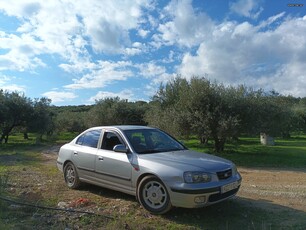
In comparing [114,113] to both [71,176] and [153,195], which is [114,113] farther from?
[153,195]

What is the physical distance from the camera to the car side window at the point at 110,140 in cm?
729

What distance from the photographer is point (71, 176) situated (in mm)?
8359

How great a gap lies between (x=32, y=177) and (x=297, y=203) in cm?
776

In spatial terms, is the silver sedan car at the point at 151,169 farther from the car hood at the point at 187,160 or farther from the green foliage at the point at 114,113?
the green foliage at the point at 114,113

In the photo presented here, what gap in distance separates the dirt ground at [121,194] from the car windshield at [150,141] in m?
1.17

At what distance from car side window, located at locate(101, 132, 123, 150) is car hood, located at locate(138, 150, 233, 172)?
3.30 feet

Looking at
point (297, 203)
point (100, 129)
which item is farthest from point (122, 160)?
point (297, 203)

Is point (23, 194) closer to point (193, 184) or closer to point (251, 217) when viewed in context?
point (193, 184)

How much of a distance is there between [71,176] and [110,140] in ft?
5.75

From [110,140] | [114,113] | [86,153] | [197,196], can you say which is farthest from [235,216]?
[114,113]

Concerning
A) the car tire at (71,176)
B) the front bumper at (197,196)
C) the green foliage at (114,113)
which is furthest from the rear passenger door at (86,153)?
the green foliage at (114,113)

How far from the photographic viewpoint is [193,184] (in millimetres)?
5609

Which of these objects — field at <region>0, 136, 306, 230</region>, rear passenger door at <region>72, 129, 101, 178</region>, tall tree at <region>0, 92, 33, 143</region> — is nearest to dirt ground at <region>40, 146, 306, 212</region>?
field at <region>0, 136, 306, 230</region>

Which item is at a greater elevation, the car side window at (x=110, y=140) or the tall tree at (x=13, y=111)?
the tall tree at (x=13, y=111)
